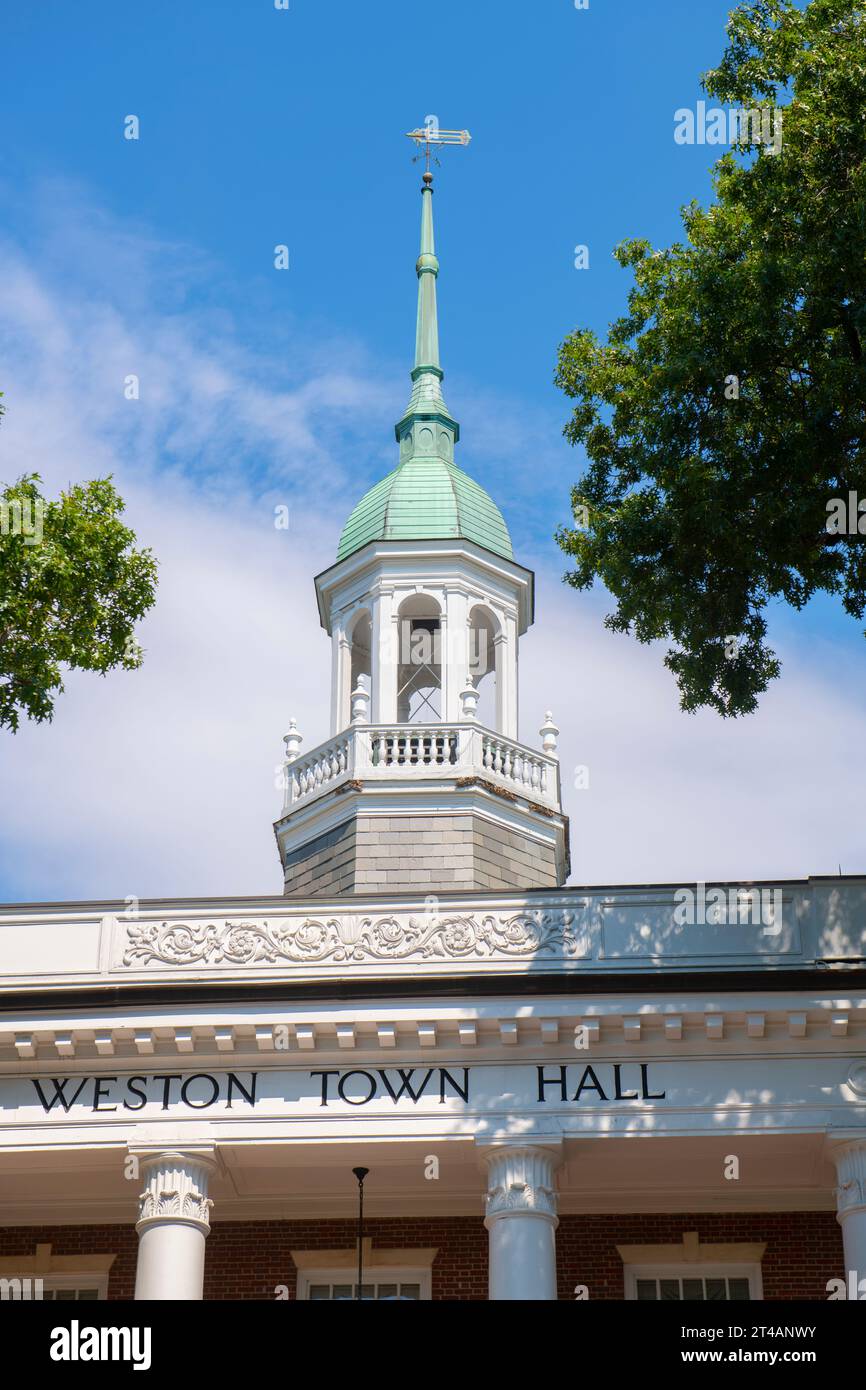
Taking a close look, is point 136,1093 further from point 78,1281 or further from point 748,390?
point 748,390

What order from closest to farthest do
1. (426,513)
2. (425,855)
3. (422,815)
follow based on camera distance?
(425,855) → (422,815) → (426,513)

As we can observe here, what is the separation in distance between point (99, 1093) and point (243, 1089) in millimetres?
1644

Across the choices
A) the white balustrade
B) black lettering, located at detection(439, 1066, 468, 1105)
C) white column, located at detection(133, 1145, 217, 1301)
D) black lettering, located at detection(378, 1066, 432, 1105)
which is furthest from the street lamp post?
the white balustrade

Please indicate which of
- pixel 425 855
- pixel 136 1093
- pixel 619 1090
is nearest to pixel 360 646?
pixel 425 855

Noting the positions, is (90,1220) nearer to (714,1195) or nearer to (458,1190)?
(458,1190)

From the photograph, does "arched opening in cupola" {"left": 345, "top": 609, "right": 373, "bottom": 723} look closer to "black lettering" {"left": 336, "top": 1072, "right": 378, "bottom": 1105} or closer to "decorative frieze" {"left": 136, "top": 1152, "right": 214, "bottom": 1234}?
"black lettering" {"left": 336, "top": 1072, "right": 378, "bottom": 1105}

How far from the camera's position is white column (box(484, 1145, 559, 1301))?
66.8ft

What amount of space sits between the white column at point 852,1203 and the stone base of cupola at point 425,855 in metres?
9.98

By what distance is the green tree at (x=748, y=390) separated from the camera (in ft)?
65.4

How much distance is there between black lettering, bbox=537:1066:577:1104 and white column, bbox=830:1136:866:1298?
301 centimetres

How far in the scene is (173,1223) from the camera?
2094 cm
